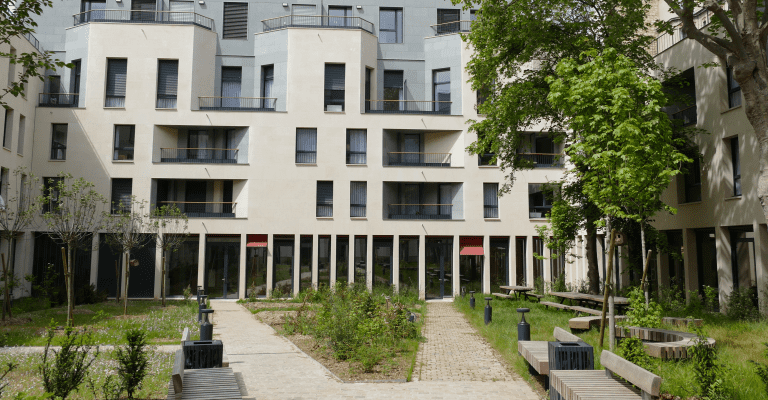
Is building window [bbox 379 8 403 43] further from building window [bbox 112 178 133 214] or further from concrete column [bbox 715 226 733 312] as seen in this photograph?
concrete column [bbox 715 226 733 312]

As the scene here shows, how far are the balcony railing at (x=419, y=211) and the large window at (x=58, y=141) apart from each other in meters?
16.2

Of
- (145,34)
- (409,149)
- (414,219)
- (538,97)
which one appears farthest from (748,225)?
(145,34)

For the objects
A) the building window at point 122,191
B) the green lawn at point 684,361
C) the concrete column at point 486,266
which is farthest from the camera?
the concrete column at point 486,266

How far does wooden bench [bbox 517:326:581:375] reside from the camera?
26.7 feet

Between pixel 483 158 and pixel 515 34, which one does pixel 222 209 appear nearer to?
pixel 483 158

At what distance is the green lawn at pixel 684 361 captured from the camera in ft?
24.6

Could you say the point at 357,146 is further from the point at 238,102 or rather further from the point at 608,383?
the point at 608,383

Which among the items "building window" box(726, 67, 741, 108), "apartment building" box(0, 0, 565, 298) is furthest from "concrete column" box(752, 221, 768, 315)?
"apartment building" box(0, 0, 565, 298)

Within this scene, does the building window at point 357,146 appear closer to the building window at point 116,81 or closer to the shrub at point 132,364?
the building window at point 116,81

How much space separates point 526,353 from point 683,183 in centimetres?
1393

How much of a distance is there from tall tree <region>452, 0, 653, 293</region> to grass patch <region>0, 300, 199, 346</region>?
11057 mm

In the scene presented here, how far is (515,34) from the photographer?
1681 centimetres

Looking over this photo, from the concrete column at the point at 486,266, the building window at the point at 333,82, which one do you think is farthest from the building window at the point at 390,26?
the concrete column at the point at 486,266

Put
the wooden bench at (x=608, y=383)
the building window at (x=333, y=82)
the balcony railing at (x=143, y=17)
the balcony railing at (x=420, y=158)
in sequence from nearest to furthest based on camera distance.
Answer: the wooden bench at (x=608, y=383) → the building window at (x=333, y=82) → the balcony railing at (x=420, y=158) → the balcony railing at (x=143, y=17)
